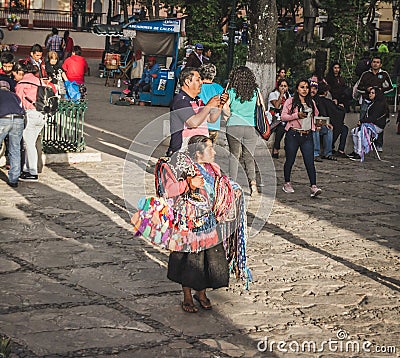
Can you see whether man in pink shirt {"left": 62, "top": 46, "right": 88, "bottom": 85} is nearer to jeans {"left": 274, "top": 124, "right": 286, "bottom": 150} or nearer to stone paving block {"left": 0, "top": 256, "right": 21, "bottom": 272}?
jeans {"left": 274, "top": 124, "right": 286, "bottom": 150}

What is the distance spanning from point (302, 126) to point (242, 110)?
961 mm

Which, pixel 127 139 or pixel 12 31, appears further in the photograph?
pixel 12 31

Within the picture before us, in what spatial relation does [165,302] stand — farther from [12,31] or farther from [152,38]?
[12,31]

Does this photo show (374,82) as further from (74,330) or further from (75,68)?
(74,330)

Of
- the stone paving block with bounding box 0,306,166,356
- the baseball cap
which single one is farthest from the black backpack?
the stone paving block with bounding box 0,306,166,356

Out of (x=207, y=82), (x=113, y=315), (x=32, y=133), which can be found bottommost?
(x=113, y=315)

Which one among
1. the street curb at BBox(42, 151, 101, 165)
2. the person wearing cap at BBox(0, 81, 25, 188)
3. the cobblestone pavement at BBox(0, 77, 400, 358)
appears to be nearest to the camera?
the cobblestone pavement at BBox(0, 77, 400, 358)

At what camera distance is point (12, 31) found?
42.2 m

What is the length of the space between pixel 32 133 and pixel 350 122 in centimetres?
1011

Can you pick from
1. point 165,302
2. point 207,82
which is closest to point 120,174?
point 207,82

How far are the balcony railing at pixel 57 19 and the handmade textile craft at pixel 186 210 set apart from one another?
37036mm

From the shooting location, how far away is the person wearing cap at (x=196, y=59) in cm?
2089

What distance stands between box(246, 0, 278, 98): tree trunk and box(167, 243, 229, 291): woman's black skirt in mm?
8771

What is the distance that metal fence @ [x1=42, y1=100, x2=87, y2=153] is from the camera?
520 inches
